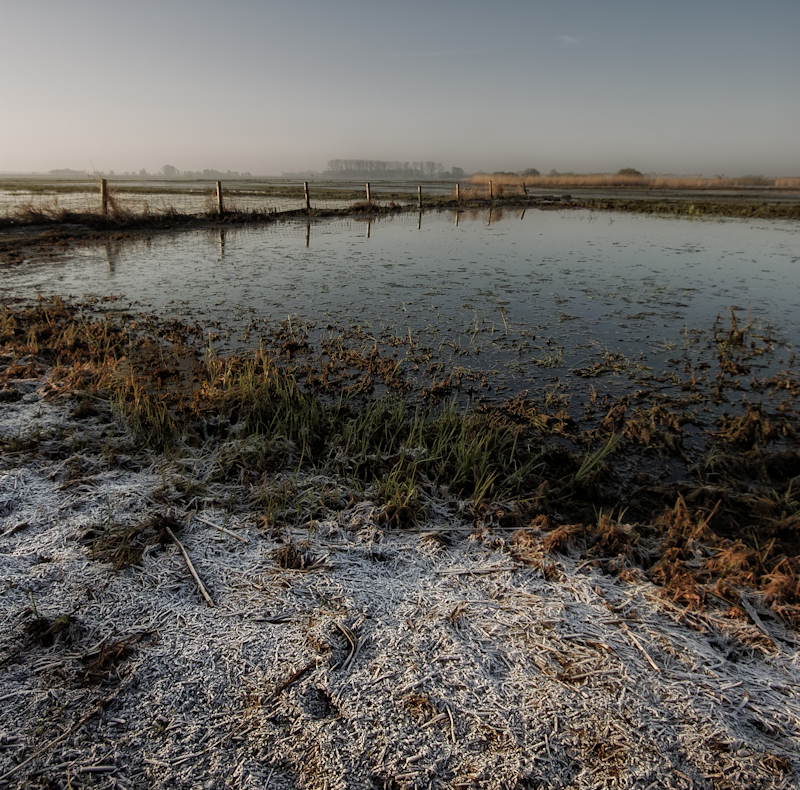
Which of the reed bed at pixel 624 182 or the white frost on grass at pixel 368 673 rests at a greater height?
the reed bed at pixel 624 182

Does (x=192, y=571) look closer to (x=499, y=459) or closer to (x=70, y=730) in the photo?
(x=70, y=730)

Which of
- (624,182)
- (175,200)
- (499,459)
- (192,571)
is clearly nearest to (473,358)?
(499,459)

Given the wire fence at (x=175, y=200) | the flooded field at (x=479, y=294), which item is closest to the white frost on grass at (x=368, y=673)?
the flooded field at (x=479, y=294)

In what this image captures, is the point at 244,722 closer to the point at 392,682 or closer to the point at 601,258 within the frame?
the point at 392,682

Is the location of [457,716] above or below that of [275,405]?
below

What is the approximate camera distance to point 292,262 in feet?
43.9

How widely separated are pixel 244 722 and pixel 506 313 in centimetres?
822

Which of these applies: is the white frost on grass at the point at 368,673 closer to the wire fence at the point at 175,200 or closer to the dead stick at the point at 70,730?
the dead stick at the point at 70,730

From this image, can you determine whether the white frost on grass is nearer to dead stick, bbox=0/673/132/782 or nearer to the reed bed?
dead stick, bbox=0/673/132/782

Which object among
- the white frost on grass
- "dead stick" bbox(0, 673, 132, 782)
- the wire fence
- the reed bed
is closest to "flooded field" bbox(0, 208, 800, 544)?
the white frost on grass

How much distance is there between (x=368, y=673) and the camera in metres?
2.18

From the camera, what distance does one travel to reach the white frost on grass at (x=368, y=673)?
1808 millimetres

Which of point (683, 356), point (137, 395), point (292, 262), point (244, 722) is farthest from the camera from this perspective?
point (292, 262)

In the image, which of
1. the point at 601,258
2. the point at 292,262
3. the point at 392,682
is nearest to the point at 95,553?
the point at 392,682
